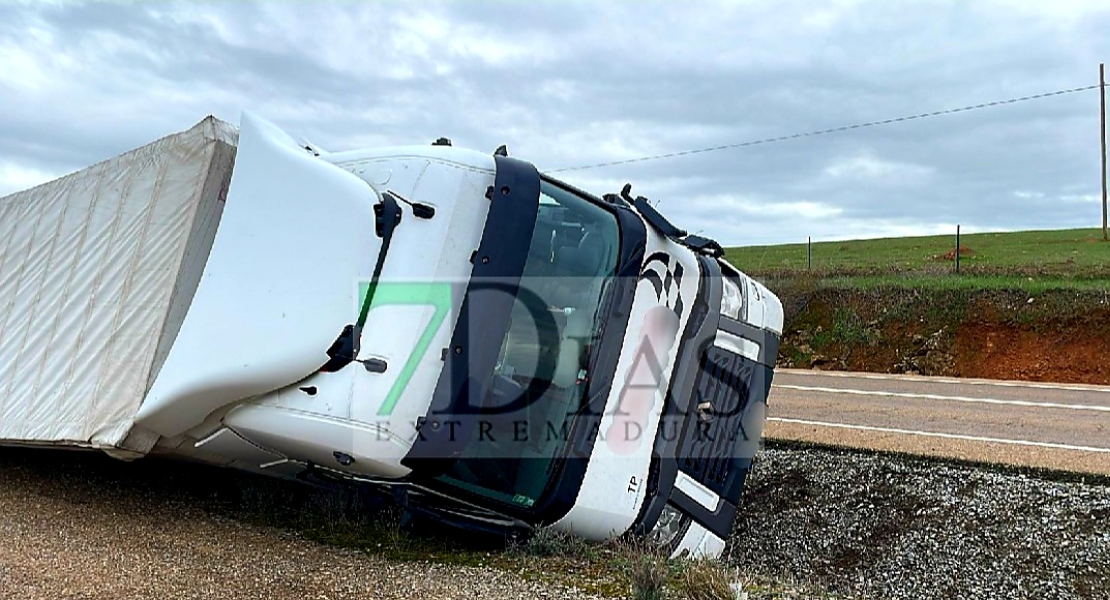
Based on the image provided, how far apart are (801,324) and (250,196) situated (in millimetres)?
15719

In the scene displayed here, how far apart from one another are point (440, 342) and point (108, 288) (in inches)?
87.0

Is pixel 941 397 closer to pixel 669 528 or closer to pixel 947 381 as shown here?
pixel 947 381

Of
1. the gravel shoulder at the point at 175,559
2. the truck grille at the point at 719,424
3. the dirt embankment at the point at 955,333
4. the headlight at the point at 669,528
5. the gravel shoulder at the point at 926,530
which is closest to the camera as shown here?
the gravel shoulder at the point at 175,559

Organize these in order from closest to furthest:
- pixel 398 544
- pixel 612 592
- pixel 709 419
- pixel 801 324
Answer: pixel 612 592 < pixel 398 544 < pixel 709 419 < pixel 801 324

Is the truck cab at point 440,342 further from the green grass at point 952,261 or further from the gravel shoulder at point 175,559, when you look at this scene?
the green grass at point 952,261

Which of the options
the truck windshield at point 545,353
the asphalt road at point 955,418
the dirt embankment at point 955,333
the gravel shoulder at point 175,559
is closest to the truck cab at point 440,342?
the truck windshield at point 545,353

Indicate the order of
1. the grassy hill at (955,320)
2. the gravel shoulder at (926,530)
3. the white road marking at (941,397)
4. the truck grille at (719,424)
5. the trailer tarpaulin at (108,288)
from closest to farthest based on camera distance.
Answer: 1. the trailer tarpaulin at (108,288)
2. the truck grille at (719,424)
3. the gravel shoulder at (926,530)
4. the white road marking at (941,397)
5. the grassy hill at (955,320)

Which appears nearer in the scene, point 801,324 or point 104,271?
point 104,271

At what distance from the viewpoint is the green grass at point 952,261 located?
1827cm

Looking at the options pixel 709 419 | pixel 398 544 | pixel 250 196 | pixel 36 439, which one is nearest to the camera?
pixel 250 196

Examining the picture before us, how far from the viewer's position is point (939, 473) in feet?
22.6

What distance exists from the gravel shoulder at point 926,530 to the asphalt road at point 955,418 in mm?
612

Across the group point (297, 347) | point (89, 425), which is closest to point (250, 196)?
point (297, 347)

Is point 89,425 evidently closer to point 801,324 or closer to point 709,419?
point 709,419
